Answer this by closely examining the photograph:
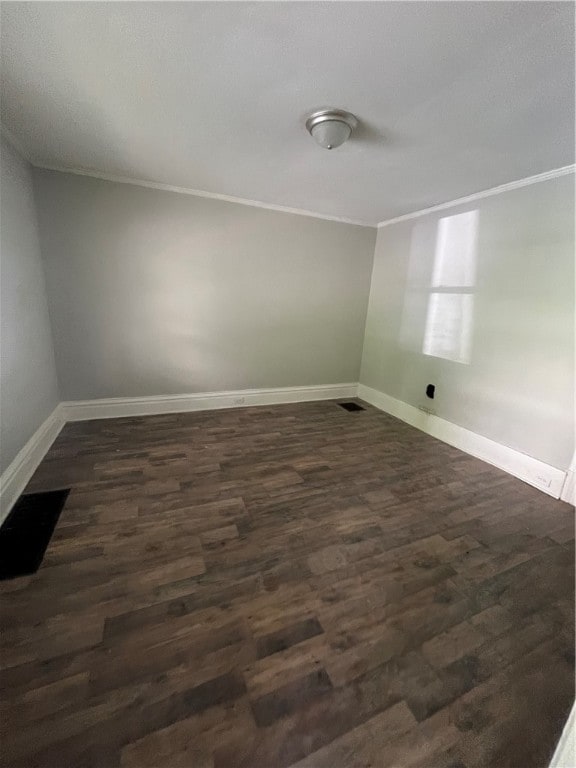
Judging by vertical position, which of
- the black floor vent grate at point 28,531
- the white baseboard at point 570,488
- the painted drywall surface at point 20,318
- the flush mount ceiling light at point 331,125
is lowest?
the black floor vent grate at point 28,531

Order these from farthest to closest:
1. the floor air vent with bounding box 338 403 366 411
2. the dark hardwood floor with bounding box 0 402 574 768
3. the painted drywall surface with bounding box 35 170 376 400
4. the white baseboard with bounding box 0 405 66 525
Answer: the floor air vent with bounding box 338 403 366 411, the painted drywall surface with bounding box 35 170 376 400, the white baseboard with bounding box 0 405 66 525, the dark hardwood floor with bounding box 0 402 574 768

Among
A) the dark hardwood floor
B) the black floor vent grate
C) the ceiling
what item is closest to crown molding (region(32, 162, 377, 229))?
the ceiling

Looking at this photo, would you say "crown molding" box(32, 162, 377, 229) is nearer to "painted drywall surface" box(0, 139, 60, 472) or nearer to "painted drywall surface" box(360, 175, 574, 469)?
"painted drywall surface" box(0, 139, 60, 472)

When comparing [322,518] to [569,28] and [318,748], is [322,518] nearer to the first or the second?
[318,748]

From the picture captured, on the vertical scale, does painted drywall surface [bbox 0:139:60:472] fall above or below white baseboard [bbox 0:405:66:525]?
above

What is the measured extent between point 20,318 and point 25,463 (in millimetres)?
1015

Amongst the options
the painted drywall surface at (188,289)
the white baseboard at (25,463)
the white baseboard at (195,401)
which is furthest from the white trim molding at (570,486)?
the white baseboard at (25,463)

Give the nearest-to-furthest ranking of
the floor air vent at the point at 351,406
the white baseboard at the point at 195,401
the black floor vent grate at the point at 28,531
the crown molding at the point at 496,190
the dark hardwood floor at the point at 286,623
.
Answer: the dark hardwood floor at the point at 286,623 < the black floor vent grate at the point at 28,531 < the crown molding at the point at 496,190 < the white baseboard at the point at 195,401 < the floor air vent at the point at 351,406

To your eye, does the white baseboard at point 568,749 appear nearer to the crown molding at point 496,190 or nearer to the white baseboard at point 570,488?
the white baseboard at point 570,488

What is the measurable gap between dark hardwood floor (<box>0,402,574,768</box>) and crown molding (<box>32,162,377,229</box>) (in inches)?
94.4

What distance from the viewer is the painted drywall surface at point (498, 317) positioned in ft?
7.34

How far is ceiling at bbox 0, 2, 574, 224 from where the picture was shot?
107cm

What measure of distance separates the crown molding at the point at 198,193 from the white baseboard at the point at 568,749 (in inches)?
147

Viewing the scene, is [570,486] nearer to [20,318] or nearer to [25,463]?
[25,463]
